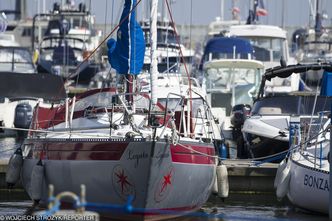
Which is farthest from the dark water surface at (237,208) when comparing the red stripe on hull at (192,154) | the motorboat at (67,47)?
the motorboat at (67,47)

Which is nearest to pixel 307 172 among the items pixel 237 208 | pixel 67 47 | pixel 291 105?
pixel 237 208

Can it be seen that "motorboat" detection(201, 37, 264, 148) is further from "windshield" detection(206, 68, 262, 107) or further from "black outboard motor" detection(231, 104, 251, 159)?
"black outboard motor" detection(231, 104, 251, 159)

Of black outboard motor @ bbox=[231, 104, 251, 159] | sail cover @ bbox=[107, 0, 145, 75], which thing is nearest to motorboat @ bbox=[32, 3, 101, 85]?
black outboard motor @ bbox=[231, 104, 251, 159]

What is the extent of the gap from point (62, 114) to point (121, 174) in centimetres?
311

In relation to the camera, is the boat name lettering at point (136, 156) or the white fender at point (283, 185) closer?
the boat name lettering at point (136, 156)

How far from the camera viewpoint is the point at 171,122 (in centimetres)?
1669

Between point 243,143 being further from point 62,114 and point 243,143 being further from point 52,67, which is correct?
point 52,67

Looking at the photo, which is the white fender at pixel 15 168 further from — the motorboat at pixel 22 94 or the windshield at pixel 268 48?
the windshield at pixel 268 48

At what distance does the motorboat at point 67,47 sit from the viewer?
43.8 meters

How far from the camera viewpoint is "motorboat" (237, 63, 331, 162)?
895 inches

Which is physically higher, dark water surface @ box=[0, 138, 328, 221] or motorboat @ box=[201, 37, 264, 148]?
motorboat @ box=[201, 37, 264, 148]

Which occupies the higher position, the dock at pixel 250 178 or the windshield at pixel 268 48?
the windshield at pixel 268 48

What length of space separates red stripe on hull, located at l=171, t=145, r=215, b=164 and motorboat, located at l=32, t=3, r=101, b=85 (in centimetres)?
2191

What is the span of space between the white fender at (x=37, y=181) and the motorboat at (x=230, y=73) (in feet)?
53.4
